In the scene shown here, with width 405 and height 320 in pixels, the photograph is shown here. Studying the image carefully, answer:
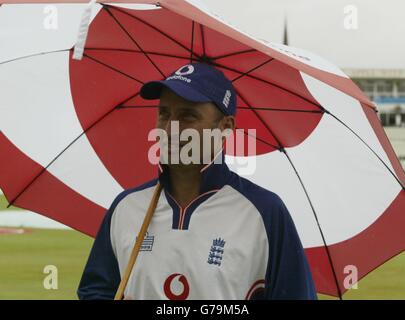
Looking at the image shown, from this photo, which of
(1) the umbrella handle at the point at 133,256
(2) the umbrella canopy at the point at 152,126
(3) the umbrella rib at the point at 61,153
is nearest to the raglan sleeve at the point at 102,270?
(1) the umbrella handle at the point at 133,256

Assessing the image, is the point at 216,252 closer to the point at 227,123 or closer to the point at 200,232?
the point at 200,232

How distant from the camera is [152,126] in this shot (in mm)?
3623

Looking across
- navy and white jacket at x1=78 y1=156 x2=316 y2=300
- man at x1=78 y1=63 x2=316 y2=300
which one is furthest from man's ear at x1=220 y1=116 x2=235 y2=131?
navy and white jacket at x1=78 y1=156 x2=316 y2=300

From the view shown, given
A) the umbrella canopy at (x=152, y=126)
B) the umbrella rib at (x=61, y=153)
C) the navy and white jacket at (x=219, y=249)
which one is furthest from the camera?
the umbrella rib at (x=61, y=153)

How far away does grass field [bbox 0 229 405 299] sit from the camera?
7570mm

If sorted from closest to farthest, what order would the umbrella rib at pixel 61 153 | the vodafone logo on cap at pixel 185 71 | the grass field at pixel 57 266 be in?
the vodafone logo on cap at pixel 185 71
the umbrella rib at pixel 61 153
the grass field at pixel 57 266

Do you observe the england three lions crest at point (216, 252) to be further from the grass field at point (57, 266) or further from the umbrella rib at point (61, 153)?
the grass field at point (57, 266)

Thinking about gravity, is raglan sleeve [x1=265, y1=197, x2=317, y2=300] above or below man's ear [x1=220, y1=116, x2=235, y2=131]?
below

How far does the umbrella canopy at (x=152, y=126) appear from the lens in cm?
319

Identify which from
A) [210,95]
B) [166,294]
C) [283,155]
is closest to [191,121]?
[210,95]

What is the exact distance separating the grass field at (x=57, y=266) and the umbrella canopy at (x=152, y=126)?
3.06 m

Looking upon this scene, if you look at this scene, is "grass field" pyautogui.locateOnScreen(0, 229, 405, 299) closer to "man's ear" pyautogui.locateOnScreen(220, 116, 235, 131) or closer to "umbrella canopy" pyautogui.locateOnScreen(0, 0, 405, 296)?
"umbrella canopy" pyautogui.locateOnScreen(0, 0, 405, 296)

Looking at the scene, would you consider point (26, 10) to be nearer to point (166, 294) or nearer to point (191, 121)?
point (191, 121)

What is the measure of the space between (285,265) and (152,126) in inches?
47.8
